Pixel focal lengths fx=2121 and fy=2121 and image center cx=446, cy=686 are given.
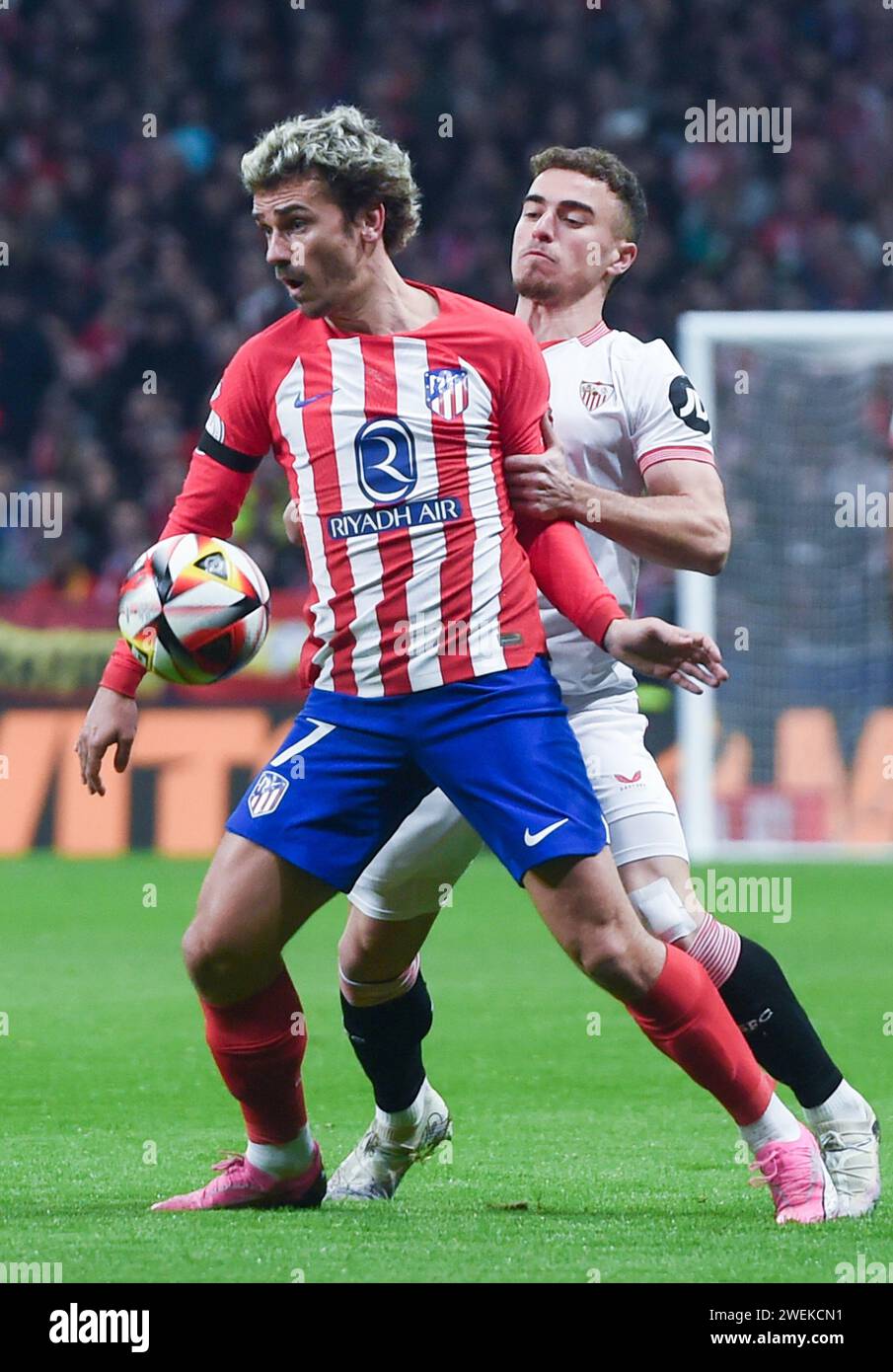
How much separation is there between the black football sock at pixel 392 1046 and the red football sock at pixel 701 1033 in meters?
0.69

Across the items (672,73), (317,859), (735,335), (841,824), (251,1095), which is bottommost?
(841,824)

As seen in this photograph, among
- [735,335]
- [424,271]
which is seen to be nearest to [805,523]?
[735,335]

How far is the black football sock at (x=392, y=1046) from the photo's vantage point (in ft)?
15.2

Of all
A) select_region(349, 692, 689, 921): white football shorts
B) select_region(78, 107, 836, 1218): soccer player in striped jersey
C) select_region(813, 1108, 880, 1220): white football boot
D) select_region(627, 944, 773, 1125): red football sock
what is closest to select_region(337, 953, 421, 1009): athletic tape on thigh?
select_region(349, 692, 689, 921): white football shorts

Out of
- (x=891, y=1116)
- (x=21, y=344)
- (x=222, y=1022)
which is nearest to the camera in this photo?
(x=222, y=1022)

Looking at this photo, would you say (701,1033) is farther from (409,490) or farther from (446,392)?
(446,392)

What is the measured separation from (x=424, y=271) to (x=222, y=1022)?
12.3m

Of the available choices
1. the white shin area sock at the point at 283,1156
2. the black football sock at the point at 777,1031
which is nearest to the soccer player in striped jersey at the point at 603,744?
the black football sock at the point at 777,1031

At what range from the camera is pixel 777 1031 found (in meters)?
4.40

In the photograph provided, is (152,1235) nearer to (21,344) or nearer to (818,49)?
(21,344)

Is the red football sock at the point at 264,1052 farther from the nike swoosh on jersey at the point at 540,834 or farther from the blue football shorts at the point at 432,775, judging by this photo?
the nike swoosh on jersey at the point at 540,834

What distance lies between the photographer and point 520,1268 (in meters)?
3.63

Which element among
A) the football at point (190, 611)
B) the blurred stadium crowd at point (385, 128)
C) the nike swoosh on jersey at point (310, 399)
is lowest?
the football at point (190, 611)

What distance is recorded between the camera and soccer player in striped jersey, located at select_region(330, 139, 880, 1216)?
4.32 meters
